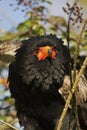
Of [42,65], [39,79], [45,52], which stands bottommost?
[39,79]

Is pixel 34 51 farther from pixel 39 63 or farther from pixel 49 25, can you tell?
pixel 49 25

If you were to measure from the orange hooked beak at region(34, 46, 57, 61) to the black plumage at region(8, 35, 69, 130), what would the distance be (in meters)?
0.06

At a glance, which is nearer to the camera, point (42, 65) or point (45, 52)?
point (45, 52)

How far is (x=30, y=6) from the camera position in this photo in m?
5.57

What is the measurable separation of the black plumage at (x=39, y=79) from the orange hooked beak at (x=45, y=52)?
0.06 metres

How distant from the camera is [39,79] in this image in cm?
546

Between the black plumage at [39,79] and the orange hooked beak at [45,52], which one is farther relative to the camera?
the black plumage at [39,79]

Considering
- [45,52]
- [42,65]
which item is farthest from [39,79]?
[45,52]

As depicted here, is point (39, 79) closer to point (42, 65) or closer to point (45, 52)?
point (42, 65)

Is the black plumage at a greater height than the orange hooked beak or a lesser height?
lesser

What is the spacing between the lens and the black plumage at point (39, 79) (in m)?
5.42

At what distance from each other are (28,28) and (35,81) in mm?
1037

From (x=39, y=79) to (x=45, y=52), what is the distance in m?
0.40

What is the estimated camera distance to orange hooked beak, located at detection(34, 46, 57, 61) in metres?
5.21
